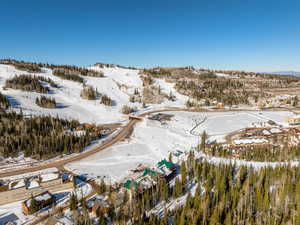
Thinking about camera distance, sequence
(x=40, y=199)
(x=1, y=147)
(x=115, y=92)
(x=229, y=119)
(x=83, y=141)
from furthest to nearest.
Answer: (x=115, y=92)
(x=229, y=119)
(x=83, y=141)
(x=1, y=147)
(x=40, y=199)

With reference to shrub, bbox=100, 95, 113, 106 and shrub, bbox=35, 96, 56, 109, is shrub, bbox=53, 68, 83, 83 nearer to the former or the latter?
shrub, bbox=100, 95, 113, 106

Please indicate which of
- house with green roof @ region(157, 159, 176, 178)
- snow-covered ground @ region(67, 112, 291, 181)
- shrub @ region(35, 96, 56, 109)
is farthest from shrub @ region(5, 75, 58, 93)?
house with green roof @ region(157, 159, 176, 178)

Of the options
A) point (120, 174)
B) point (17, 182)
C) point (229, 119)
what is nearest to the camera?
point (17, 182)

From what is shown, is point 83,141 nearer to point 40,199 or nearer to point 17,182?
point 17,182

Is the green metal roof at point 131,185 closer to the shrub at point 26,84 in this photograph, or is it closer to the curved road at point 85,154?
the curved road at point 85,154

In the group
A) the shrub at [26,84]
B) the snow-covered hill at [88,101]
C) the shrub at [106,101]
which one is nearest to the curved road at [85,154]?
the snow-covered hill at [88,101]

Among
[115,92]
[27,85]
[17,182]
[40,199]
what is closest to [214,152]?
[40,199]
